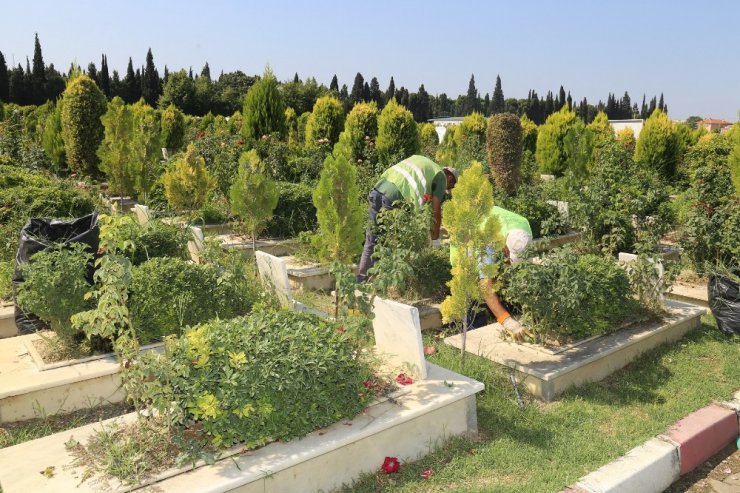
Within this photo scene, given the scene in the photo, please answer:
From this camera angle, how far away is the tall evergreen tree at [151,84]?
155 feet

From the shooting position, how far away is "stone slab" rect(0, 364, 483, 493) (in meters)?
2.64

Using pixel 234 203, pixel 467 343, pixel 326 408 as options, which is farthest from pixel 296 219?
pixel 326 408

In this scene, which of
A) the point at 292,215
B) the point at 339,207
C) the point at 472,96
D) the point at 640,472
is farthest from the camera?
the point at 472,96

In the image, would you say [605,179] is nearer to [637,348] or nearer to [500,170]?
[500,170]

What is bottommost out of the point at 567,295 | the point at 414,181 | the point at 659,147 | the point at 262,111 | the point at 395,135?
the point at 567,295

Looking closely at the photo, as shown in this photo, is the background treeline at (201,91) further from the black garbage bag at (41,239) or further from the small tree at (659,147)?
the black garbage bag at (41,239)

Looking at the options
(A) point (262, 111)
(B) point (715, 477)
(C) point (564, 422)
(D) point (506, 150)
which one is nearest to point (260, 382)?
(C) point (564, 422)

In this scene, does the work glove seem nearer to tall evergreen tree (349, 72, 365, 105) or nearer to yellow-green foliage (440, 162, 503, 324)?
yellow-green foliage (440, 162, 503, 324)

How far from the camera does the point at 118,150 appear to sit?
409 inches

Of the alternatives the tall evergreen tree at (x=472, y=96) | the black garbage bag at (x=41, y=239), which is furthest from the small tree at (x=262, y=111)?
the tall evergreen tree at (x=472, y=96)

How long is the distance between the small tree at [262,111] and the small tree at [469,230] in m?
9.51

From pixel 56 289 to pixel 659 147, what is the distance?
606 inches

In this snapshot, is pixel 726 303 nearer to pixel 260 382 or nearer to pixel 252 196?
pixel 260 382

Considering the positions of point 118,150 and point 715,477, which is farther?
point 118,150
